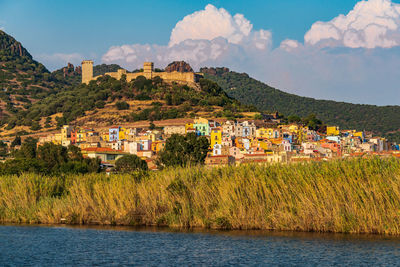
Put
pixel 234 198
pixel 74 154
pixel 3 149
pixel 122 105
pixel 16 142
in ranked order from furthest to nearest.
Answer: pixel 122 105
pixel 16 142
pixel 3 149
pixel 74 154
pixel 234 198

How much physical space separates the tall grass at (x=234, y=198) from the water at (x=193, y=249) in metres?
0.95

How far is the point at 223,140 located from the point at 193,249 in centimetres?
8613

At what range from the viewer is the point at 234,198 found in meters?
31.8

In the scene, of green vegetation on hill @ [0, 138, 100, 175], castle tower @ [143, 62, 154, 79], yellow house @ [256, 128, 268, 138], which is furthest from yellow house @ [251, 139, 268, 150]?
castle tower @ [143, 62, 154, 79]

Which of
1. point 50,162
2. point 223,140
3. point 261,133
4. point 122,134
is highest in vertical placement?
point 261,133

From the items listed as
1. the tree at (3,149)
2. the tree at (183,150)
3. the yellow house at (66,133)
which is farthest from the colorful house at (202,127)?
the tree at (183,150)

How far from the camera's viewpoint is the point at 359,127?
637 ft

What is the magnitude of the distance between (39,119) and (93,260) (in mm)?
144531

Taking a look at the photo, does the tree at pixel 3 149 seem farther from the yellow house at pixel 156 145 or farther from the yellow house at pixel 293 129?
the yellow house at pixel 293 129

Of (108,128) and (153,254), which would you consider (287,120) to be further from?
(153,254)

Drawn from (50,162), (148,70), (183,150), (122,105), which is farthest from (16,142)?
(183,150)

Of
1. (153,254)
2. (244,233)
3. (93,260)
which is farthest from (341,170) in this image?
(93,260)

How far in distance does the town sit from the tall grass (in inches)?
2227

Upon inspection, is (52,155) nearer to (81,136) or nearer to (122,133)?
(122,133)
